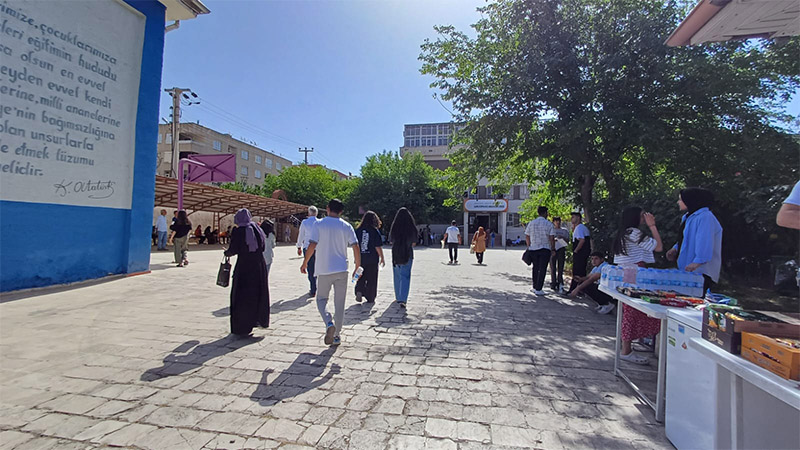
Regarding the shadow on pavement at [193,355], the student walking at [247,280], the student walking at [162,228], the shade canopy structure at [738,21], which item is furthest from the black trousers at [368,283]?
the student walking at [162,228]

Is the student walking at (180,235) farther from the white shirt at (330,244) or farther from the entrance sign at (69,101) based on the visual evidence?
the white shirt at (330,244)

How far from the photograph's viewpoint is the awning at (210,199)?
586 inches

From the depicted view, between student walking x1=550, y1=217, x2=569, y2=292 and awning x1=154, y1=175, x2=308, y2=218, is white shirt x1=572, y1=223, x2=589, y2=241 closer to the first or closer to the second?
student walking x1=550, y1=217, x2=569, y2=292

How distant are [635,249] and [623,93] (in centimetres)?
501

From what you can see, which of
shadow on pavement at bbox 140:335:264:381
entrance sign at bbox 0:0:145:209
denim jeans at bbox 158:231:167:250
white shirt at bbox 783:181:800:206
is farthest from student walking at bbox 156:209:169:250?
white shirt at bbox 783:181:800:206

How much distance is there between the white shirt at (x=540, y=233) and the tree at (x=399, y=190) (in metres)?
25.5

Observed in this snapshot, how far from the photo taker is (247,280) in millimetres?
4777

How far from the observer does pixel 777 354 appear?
1.65 m

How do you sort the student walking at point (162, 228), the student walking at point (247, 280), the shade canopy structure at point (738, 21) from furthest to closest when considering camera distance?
1. the student walking at point (162, 228)
2. the student walking at point (247, 280)
3. the shade canopy structure at point (738, 21)

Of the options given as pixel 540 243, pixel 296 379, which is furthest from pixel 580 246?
pixel 296 379

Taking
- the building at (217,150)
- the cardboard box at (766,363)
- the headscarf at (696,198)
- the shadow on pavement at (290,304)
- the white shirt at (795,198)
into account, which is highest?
the building at (217,150)

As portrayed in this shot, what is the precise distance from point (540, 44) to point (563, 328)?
6354mm

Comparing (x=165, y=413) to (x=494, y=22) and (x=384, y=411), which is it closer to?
(x=384, y=411)

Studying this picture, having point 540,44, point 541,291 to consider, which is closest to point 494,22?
point 540,44
